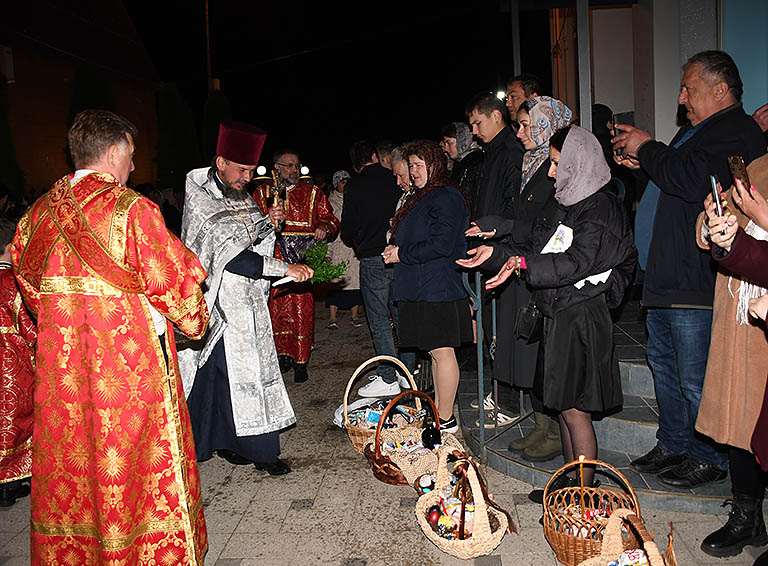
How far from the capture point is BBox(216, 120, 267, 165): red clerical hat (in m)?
3.95

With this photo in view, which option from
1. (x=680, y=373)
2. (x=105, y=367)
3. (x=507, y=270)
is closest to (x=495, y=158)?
(x=507, y=270)

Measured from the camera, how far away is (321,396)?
19.6 feet

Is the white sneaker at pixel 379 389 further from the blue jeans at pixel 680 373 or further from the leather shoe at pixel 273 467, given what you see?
the blue jeans at pixel 680 373

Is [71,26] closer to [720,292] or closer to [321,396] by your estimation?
[321,396]

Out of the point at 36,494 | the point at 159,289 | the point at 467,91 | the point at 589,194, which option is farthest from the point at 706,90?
the point at 467,91

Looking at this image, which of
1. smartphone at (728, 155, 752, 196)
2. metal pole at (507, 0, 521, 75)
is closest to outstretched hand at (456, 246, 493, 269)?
smartphone at (728, 155, 752, 196)

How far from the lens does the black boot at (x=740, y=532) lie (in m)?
3.04

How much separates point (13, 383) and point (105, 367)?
173 cm

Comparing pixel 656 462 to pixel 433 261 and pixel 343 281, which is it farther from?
pixel 343 281

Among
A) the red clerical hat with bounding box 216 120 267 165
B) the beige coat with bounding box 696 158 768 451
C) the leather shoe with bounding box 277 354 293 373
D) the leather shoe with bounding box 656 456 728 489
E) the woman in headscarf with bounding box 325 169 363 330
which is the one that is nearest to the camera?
the beige coat with bounding box 696 158 768 451

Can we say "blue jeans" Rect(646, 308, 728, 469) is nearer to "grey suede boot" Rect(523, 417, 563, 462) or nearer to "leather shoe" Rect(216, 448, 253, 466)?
"grey suede boot" Rect(523, 417, 563, 462)

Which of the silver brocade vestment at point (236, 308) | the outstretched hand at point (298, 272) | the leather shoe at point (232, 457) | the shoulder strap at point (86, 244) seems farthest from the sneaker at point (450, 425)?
the shoulder strap at point (86, 244)

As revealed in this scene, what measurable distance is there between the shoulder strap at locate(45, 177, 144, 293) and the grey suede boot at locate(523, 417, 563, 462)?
2.62 metres

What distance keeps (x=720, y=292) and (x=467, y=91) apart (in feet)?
84.4
